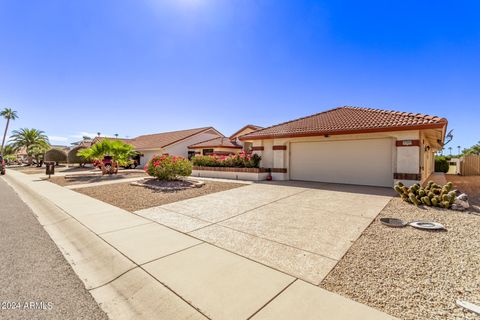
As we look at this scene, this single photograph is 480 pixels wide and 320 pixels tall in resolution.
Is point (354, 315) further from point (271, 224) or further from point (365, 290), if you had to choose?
point (271, 224)

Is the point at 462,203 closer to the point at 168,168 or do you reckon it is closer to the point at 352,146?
the point at 352,146

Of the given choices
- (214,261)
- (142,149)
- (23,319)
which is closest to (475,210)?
(214,261)

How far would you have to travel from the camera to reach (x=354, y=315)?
2.47 meters

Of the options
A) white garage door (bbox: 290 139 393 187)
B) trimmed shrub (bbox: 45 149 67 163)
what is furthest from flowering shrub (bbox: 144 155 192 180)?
trimmed shrub (bbox: 45 149 67 163)

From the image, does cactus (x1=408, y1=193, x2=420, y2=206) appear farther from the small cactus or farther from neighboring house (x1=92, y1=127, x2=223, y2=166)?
neighboring house (x1=92, y1=127, x2=223, y2=166)

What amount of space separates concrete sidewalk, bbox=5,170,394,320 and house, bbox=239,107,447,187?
399 inches

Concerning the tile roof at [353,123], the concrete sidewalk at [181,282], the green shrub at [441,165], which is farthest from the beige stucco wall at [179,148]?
the green shrub at [441,165]

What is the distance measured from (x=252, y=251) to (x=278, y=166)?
11028 millimetres

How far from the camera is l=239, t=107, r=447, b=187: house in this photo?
34.3ft

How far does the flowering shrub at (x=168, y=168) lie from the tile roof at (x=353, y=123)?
5.04m

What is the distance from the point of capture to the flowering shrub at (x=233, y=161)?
15.4m

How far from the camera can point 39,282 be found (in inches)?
129

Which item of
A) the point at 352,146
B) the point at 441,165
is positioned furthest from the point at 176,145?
the point at 441,165

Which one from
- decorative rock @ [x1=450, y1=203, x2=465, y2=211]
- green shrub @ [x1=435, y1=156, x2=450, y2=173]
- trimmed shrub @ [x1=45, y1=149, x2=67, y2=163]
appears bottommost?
decorative rock @ [x1=450, y1=203, x2=465, y2=211]
